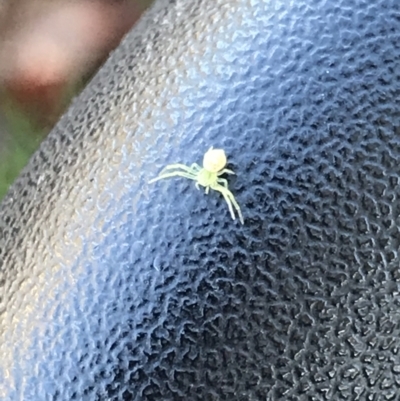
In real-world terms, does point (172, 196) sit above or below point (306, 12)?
below

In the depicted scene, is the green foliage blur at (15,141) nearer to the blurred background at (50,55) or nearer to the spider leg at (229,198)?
the blurred background at (50,55)

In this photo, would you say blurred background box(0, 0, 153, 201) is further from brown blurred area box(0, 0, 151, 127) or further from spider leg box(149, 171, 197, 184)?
spider leg box(149, 171, 197, 184)

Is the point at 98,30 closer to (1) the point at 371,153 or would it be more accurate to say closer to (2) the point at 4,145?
(2) the point at 4,145

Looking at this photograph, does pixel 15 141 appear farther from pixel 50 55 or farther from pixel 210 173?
pixel 210 173

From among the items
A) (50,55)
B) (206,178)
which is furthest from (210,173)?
(50,55)

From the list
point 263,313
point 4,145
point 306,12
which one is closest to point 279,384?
point 263,313

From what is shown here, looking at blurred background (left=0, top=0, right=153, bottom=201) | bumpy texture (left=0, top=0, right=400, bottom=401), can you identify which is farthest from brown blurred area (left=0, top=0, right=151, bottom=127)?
bumpy texture (left=0, top=0, right=400, bottom=401)
